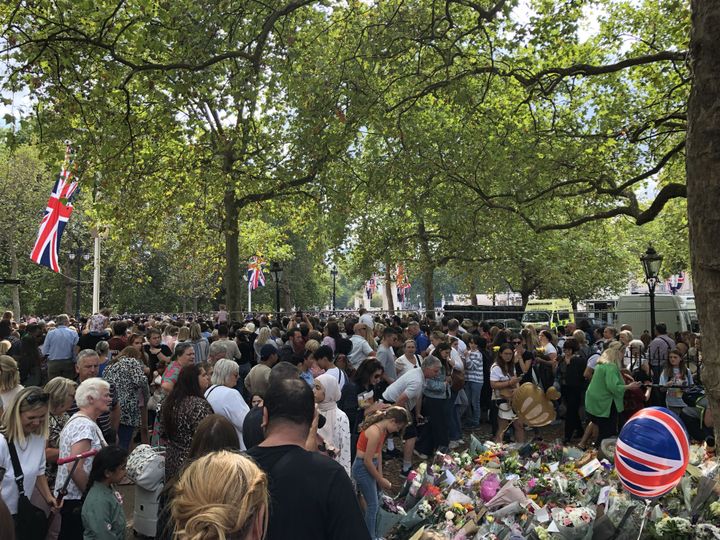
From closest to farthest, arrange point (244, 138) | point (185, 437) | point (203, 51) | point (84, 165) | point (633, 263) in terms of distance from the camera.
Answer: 1. point (185, 437)
2. point (203, 51)
3. point (84, 165)
4. point (244, 138)
5. point (633, 263)

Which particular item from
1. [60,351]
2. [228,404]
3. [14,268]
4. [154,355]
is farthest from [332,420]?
[14,268]

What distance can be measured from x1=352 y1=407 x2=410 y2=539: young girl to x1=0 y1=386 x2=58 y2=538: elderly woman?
8.48ft

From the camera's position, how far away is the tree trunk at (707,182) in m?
3.96

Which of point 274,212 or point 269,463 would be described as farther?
point 274,212

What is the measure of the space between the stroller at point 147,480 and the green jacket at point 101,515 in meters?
1.09

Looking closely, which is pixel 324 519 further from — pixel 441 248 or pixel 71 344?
pixel 441 248

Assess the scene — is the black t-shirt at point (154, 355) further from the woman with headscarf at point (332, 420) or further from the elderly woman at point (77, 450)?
the elderly woman at point (77, 450)

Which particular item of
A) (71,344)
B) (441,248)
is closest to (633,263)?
(441,248)

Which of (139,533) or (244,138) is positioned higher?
(244,138)

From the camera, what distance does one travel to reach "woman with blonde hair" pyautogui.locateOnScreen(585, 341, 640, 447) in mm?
9555

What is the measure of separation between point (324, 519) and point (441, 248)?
28067mm

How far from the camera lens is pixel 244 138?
12570 mm

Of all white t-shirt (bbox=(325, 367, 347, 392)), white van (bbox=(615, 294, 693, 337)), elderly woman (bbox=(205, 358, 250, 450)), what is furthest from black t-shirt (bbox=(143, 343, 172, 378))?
white van (bbox=(615, 294, 693, 337))

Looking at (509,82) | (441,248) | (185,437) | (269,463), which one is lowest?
(185,437)
